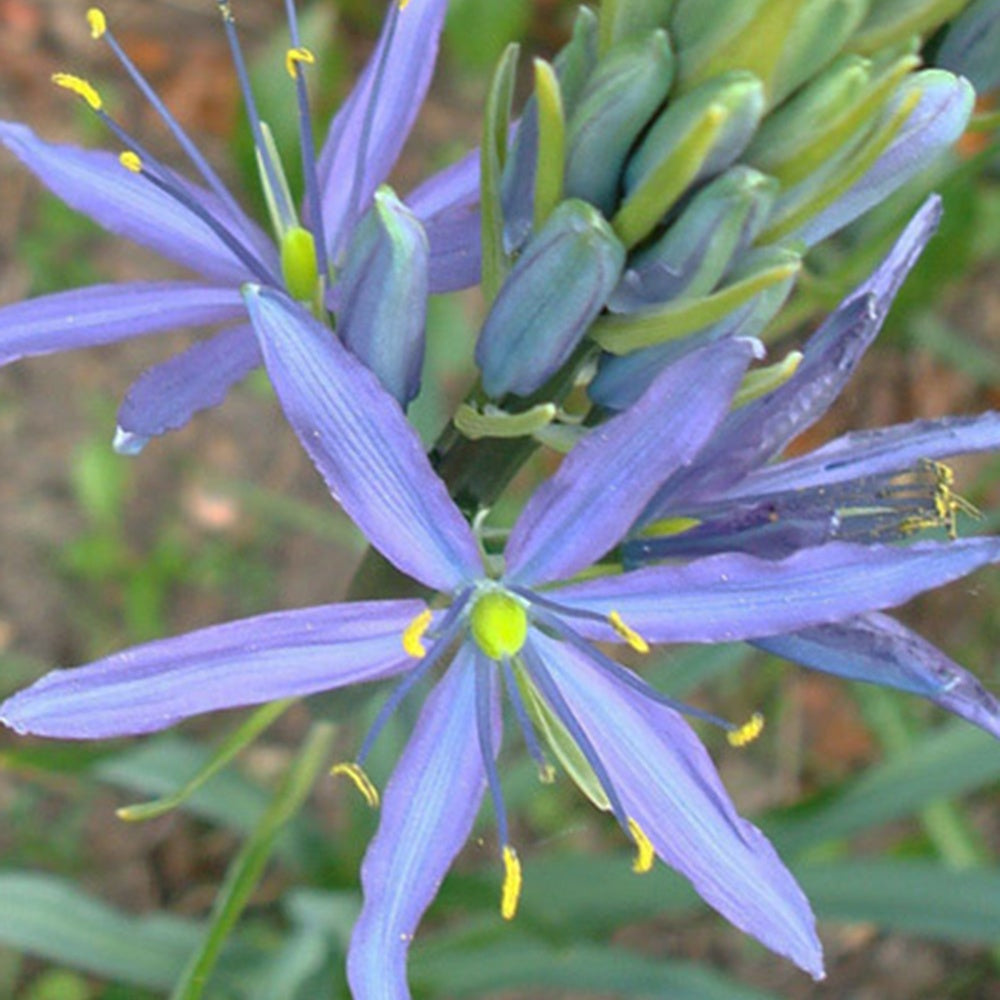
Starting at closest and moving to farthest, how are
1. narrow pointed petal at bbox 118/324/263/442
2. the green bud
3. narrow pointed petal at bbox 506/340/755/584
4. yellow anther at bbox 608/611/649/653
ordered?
the green bud, narrow pointed petal at bbox 506/340/755/584, yellow anther at bbox 608/611/649/653, narrow pointed petal at bbox 118/324/263/442

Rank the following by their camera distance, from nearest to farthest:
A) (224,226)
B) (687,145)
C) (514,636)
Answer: (687,145), (514,636), (224,226)

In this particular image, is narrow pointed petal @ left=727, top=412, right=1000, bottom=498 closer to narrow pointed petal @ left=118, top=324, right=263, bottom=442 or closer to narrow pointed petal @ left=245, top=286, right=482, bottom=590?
narrow pointed petal @ left=245, top=286, right=482, bottom=590

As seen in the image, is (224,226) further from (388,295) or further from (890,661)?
(890,661)

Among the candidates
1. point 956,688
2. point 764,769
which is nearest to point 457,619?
point 956,688

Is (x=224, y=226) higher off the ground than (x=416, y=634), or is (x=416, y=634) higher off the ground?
(x=224, y=226)

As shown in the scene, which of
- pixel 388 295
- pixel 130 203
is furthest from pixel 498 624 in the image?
pixel 130 203

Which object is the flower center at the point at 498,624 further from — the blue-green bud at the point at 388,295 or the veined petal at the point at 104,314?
the veined petal at the point at 104,314

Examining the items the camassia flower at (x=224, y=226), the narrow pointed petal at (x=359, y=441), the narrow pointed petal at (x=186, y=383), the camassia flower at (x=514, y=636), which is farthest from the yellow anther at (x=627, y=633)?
the narrow pointed petal at (x=186, y=383)

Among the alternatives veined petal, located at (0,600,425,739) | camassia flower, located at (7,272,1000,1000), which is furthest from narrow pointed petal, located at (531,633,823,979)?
veined petal, located at (0,600,425,739)
